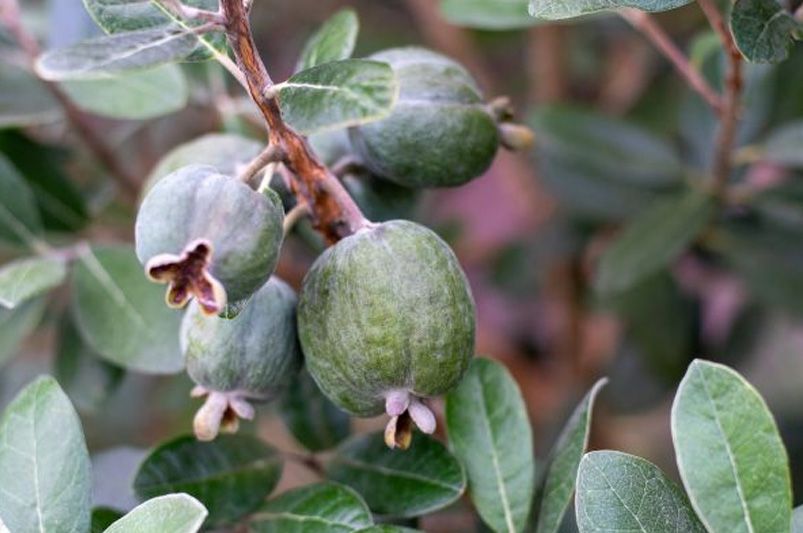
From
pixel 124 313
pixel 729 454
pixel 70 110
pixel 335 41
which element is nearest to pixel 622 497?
pixel 729 454

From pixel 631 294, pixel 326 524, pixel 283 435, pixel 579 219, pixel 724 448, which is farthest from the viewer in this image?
pixel 283 435

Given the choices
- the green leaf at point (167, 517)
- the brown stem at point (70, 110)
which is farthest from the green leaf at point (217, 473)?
the brown stem at point (70, 110)

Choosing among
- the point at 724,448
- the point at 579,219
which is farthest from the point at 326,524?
the point at 579,219

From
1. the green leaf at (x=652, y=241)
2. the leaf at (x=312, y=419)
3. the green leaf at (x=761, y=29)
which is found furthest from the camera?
the green leaf at (x=652, y=241)

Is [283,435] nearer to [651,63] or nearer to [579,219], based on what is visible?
[579,219]

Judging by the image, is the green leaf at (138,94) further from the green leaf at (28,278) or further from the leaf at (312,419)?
the leaf at (312,419)

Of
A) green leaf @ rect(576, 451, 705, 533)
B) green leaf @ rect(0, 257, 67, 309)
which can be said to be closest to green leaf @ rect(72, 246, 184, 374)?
green leaf @ rect(0, 257, 67, 309)
